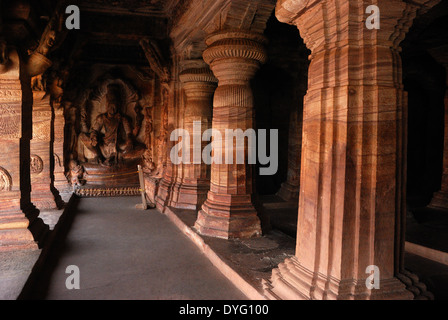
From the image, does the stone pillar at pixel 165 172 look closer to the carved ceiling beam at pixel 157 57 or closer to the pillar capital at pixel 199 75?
the carved ceiling beam at pixel 157 57

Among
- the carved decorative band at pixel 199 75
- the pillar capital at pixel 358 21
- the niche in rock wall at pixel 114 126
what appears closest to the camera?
the pillar capital at pixel 358 21

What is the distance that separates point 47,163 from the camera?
21.6 feet

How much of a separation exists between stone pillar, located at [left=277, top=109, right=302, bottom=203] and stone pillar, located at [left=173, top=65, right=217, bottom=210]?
2.30m

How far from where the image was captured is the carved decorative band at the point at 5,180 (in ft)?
14.0

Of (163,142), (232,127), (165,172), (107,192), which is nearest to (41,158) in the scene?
(165,172)

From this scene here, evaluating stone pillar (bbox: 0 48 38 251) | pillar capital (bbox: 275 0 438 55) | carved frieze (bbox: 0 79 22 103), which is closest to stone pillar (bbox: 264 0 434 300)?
pillar capital (bbox: 275 0 438 55)

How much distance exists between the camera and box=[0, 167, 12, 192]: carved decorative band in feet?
14.0

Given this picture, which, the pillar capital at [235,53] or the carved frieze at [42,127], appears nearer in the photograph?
the pillar capital at [235,53]

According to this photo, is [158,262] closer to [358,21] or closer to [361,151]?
[361,151]

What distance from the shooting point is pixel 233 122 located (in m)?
4.79

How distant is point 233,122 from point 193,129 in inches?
83.5

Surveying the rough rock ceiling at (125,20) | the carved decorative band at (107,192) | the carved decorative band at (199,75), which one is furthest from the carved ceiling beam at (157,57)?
the carved decorative band at (107,192)

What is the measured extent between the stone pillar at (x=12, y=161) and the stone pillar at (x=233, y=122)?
2337 millimetres

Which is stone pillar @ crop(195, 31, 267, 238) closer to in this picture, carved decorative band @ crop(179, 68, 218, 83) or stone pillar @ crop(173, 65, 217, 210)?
carved decorative band @ crop(179, 68, 218, 83)
